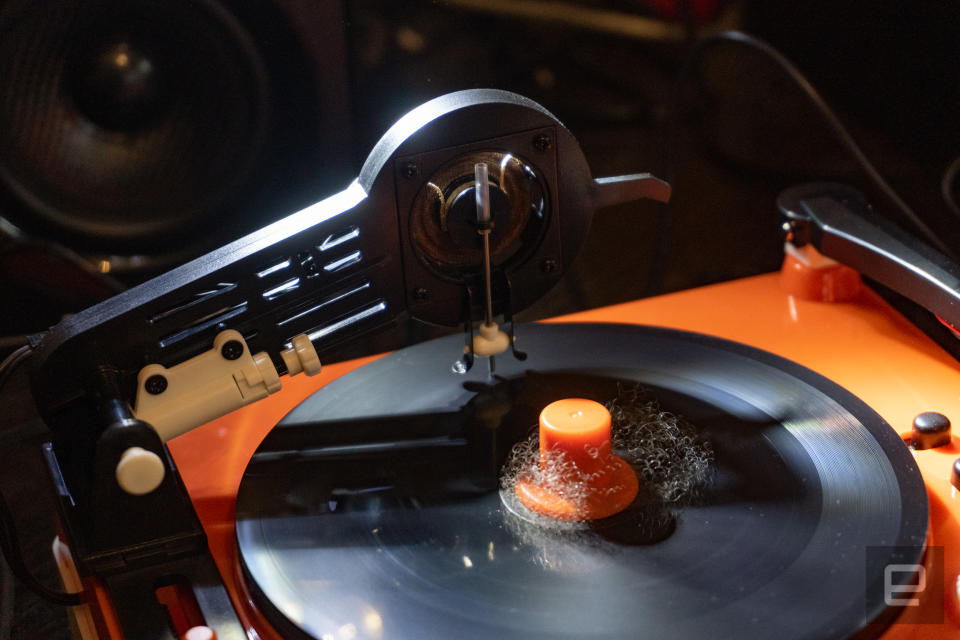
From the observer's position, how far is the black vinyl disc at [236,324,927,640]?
620mm

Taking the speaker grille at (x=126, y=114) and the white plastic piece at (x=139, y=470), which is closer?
the white plastic piece at (x=139, y=470)

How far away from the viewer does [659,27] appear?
3.66 ft

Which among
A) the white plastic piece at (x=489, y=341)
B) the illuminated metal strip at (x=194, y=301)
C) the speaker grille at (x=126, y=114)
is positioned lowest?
the white plastic piece at (x=489, y=341)

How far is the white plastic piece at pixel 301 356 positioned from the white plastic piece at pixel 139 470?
0.44 feet

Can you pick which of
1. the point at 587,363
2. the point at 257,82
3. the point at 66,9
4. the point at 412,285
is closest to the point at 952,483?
the point at 587,363

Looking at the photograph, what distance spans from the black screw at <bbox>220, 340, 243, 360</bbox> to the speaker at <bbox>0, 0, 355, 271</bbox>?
30 centimetres

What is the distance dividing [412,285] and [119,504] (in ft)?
0.89

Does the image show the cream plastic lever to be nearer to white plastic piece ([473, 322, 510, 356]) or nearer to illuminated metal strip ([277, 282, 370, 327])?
illuminated metal strip ([277, 282, 370, 327])

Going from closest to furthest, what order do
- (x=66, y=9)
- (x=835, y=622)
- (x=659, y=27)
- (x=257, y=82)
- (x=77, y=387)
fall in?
1. (x=835, y=622)
2. (x=77, y=387)
3. (x=66, y=9)
4. (x=257, y=82)
5. (x=659, y=27)

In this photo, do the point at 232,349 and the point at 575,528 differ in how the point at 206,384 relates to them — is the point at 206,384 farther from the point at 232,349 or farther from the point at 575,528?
the point at 575,528

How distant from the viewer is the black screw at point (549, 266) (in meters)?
A: 0.83

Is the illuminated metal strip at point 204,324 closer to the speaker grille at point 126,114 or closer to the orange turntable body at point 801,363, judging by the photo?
the orange turntable body at point 801,363

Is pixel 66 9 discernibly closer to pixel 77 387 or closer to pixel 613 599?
pixel 77 387

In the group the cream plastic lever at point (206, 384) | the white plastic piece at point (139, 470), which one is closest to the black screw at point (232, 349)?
the cream plastic lever at point (206, 384)
